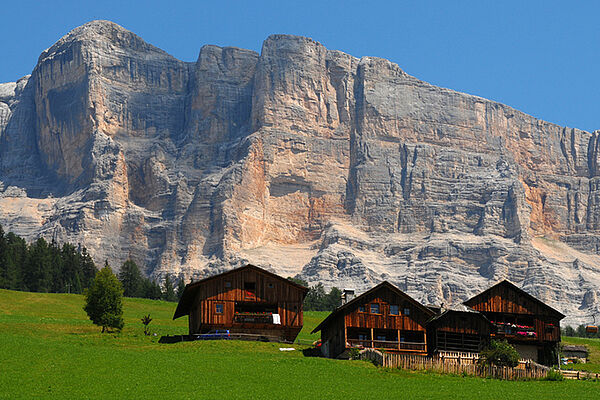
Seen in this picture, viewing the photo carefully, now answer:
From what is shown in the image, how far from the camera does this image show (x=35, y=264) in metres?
150

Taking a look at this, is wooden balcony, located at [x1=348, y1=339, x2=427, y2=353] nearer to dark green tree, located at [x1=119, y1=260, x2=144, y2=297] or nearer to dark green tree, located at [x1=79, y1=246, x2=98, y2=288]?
dark green tree, located at [x1=79, y1=246, x2=98, y2=288]

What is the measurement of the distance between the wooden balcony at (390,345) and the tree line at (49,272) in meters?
70.3

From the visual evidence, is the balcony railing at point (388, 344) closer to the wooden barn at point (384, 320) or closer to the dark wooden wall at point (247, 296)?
the wooden barn at point (384, 320)

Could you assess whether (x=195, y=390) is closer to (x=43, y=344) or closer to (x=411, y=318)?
(x=43, y=344)

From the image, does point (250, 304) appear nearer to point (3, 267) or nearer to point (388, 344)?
point (388, 344)

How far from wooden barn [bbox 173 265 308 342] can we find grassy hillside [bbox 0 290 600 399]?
691cm

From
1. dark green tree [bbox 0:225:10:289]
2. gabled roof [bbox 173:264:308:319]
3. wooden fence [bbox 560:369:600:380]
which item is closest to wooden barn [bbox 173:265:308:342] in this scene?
gabled roof [bbox 173:264:308:319]

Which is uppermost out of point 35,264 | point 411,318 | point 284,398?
point 35,264

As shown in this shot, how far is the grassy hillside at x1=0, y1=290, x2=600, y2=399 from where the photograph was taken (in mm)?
51781

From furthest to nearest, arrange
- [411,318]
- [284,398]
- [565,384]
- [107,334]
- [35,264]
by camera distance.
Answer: [35,264], [107,334], [411,318], [565,384], [284,398]

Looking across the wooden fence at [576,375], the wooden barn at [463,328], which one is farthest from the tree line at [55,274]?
the wooden fence at [576,375]

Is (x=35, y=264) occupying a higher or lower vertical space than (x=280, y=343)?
higher

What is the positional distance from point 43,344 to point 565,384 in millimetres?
34151

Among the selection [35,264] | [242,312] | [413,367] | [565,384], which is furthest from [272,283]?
[35,264]
